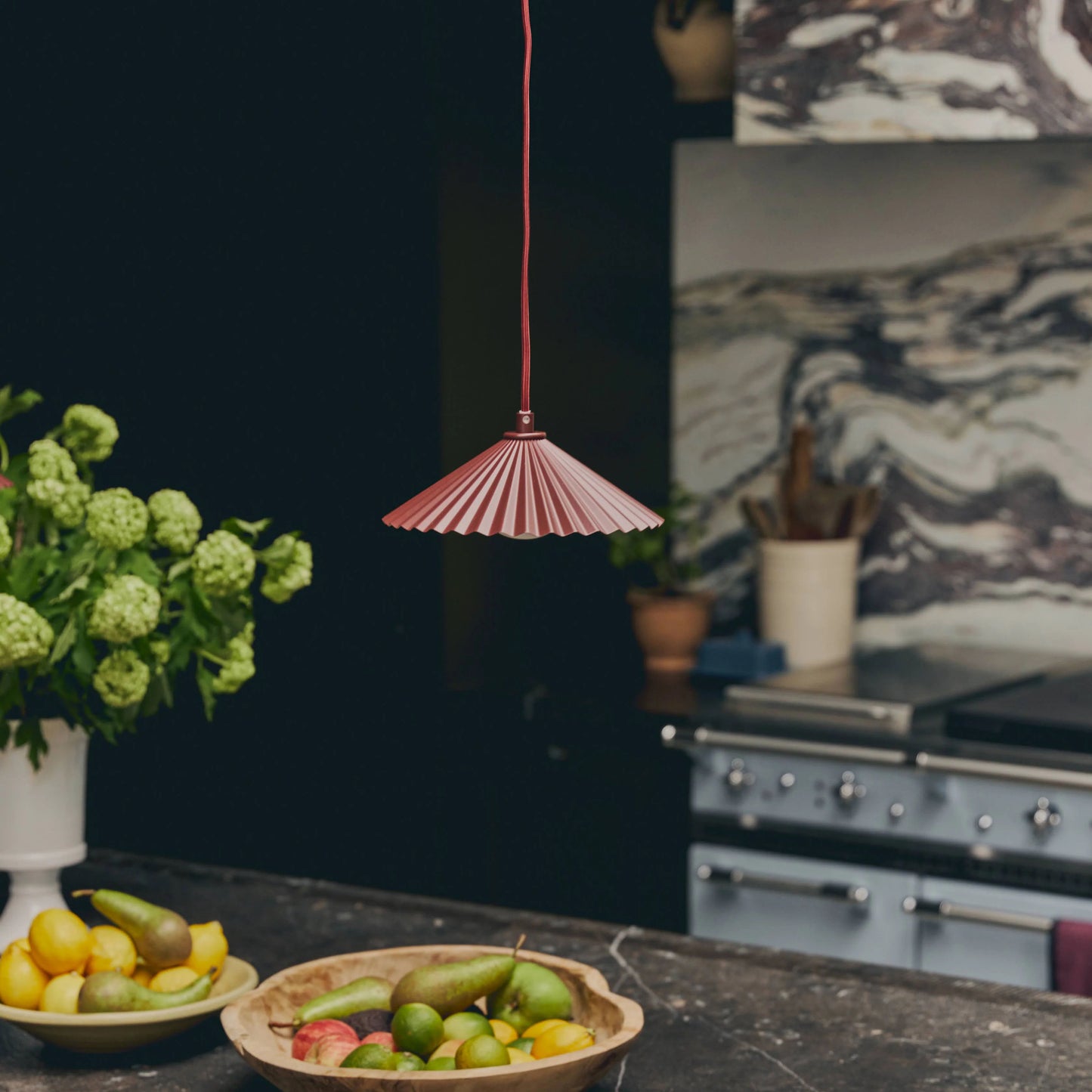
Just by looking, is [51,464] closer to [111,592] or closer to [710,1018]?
[111,592]

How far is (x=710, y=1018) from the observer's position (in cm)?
191

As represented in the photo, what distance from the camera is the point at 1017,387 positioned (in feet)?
→ 12.0

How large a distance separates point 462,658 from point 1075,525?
1.26 m

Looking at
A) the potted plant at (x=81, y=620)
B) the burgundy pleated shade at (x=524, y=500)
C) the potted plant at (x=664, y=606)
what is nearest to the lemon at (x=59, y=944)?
the potted plant at (x=81, y=620)

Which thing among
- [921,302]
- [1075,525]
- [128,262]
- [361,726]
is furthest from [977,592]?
[128,262]

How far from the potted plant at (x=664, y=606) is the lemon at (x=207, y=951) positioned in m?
1.79

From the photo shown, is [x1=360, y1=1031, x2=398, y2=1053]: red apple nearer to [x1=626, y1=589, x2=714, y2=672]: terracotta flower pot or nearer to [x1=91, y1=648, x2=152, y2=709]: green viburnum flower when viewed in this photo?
[x1=91, y1=648, x2=152, y2=709]: green viburnum flower

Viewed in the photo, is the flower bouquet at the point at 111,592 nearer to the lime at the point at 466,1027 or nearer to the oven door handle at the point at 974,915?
the lime at the point at 466,1027

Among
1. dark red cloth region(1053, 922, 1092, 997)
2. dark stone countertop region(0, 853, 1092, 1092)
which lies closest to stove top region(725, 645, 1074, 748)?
dark red cloth region(1053, 922, 1092, 997)

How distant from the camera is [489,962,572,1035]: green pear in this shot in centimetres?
175

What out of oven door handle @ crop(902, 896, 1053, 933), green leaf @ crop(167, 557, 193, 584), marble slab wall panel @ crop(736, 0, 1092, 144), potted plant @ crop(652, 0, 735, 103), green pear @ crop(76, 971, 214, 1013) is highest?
potted plant @ crop(652, 0, 735, 103)

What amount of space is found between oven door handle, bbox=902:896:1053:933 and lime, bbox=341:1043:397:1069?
163 centimetres

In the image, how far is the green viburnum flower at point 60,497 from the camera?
1997 millimetres

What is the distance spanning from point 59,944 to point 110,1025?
111mm
